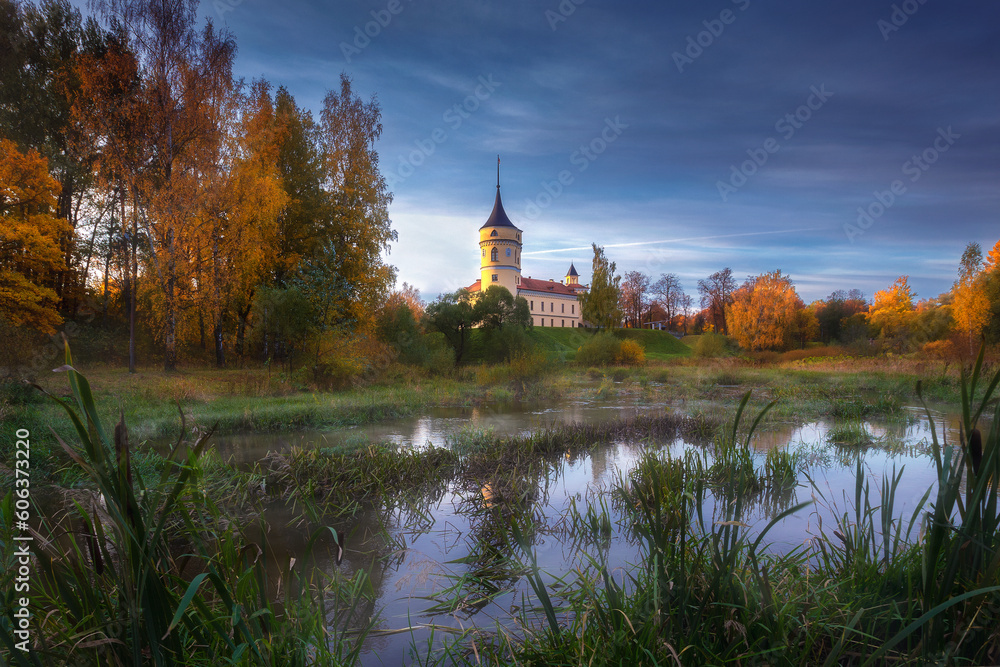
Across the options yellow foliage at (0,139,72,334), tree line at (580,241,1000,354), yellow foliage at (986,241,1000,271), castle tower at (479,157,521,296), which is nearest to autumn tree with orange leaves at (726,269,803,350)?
tree line at (580,241,1000,354)

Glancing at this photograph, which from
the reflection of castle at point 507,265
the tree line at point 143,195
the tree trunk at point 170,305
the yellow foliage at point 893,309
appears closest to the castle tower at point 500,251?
the reflection of castle at point 507,265

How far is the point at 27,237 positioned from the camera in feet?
36.0

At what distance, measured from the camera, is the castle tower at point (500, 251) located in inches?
2314

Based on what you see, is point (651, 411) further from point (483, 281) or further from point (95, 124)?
point (483, 281)

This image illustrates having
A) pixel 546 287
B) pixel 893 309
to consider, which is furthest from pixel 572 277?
pixel 893 309

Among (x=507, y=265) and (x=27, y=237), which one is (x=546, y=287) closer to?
(x=507, y=265)

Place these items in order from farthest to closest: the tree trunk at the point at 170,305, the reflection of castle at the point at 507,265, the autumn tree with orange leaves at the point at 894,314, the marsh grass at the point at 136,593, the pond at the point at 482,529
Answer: the reflection of castle at the point at 507,265, the autumn tree with orange leaves at the point at 894,314, the tree trunk at the point at 170,305, the pond at the point at 482,529, the marsh grass at the point at 136,593

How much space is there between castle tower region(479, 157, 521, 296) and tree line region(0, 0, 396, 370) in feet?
138

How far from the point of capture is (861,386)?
13.1 metres

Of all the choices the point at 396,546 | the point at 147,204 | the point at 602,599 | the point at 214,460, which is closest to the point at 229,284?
the point at 147,204

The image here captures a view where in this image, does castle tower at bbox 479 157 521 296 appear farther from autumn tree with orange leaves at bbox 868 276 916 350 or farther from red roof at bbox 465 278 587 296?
autumn tree with orange leaves at bbox 868 276 916 350

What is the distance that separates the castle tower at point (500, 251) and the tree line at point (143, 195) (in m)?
42.2

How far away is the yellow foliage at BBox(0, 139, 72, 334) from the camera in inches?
430

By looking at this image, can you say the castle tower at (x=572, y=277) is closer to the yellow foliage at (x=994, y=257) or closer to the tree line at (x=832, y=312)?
the tree line at (x=832, y=312)
